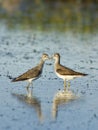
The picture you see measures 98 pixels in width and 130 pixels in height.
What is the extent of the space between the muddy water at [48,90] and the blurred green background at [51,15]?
5336mm

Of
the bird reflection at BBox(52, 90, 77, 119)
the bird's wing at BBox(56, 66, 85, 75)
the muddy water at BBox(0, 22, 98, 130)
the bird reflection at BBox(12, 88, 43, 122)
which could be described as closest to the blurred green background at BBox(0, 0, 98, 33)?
the muddy water at BBox(0, 22, 98, 130)

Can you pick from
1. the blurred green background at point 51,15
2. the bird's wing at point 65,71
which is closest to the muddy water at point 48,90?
the bird's wing at point 65,71

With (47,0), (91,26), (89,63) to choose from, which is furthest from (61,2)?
(89,63)

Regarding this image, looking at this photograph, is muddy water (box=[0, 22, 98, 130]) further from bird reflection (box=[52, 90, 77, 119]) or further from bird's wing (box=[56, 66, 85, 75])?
bird's wing (box=[56, 66, 85, 75])

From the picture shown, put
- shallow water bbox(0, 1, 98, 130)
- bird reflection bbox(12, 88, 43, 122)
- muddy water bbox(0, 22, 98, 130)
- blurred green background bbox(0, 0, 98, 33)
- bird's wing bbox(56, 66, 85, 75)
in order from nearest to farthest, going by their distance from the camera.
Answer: muddy water bbox(0, 22, 98, 130) → shallow water bbox(0, 1, 98, 130) → bird reflection bbox(12, 88, 43, 122) → bird's wing bbox(56, 66, 85, 75) → blurred green background bbox(0, 0, 98, 33)

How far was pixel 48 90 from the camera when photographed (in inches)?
585

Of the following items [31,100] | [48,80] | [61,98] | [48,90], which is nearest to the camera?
[31,100]

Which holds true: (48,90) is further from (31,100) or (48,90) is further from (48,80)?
(48,80)

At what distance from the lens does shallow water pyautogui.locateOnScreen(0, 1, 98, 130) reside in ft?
39.3

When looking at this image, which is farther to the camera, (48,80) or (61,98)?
(48,80)

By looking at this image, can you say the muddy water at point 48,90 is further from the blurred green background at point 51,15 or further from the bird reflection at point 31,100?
the blurred green background at point 51,15

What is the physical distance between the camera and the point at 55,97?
1416cm

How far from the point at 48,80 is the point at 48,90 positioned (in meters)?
1.39

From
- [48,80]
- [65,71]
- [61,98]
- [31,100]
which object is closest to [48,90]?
[61,98]
